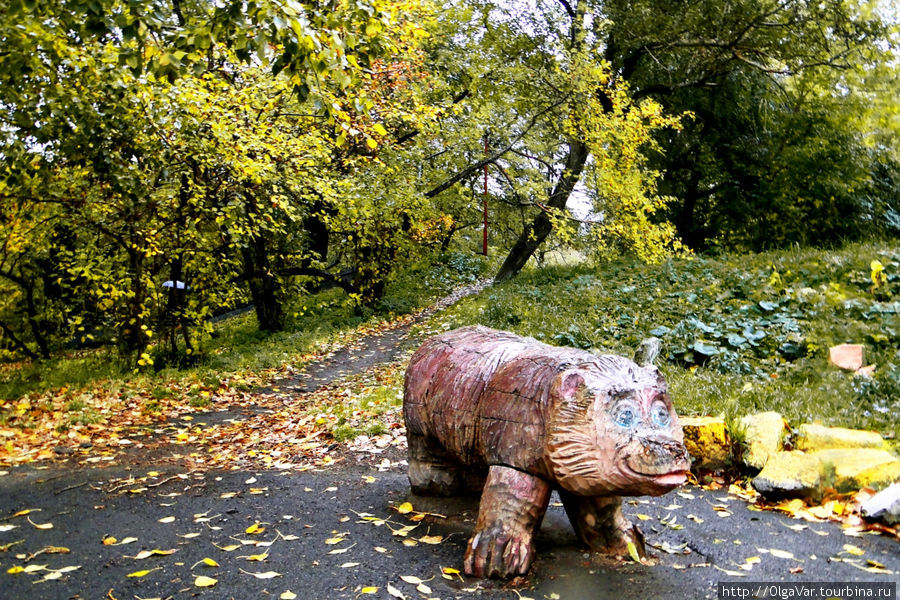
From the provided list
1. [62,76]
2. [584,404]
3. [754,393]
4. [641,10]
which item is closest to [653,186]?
[641,10]

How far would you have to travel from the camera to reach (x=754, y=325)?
26.2 feet

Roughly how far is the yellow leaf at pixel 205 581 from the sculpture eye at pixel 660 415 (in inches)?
99.2

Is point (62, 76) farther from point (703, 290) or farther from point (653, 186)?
point (653, 186)

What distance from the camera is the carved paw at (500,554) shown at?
3.39 meters

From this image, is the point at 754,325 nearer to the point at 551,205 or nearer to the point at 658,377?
the point at 658,377

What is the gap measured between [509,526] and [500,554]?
150mm

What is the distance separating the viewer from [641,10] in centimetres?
1525

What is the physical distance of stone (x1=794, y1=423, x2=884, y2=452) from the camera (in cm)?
498

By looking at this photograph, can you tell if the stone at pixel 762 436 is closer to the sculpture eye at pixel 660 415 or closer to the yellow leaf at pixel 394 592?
the sculpture eye at pixel 660 415

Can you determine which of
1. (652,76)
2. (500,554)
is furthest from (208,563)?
(652,76)

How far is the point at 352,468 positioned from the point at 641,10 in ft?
44.7

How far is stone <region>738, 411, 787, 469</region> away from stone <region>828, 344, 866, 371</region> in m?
1.75

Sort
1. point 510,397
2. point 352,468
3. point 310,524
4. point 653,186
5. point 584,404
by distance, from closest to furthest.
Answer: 1. point 584,404
2. point 510,397
3. point 310,524
4. point 352,468
5. point 653,186

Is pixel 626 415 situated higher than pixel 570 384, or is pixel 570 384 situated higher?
pixel 570 384
